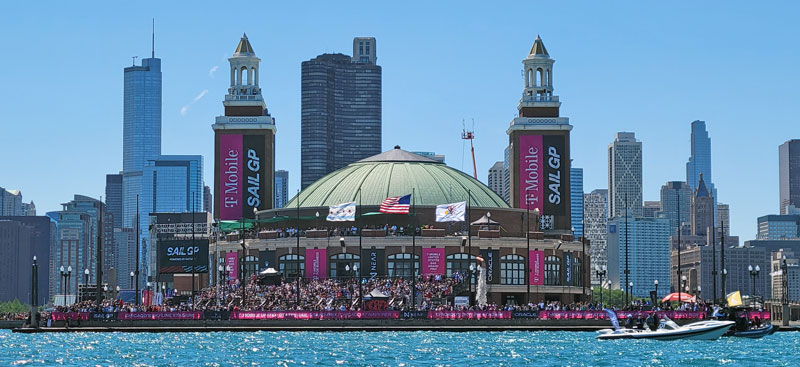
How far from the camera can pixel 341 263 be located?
518ft

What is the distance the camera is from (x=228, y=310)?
128 metres

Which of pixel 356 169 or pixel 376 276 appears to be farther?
pixel 356 169

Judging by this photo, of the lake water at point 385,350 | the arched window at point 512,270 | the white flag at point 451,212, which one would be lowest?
the lake water at point 385,350

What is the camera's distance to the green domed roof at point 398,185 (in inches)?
6609

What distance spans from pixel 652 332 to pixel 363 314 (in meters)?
28.4

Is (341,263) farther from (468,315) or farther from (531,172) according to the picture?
(468,315)

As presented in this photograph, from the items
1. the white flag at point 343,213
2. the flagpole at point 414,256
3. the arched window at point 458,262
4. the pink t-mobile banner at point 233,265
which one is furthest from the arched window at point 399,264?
the pink t-mobile banner at point 233,265

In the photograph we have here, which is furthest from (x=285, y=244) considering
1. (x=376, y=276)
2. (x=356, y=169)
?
(x=356, y=169)

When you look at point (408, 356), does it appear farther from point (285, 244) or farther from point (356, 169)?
point (356, 169)

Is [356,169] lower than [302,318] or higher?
higher

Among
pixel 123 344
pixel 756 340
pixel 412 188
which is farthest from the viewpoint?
pixel 412 188

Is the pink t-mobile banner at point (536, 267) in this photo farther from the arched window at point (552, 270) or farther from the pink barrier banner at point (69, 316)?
the pink barrier banner at point (69, 316)

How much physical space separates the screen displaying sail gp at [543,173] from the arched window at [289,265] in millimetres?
27196

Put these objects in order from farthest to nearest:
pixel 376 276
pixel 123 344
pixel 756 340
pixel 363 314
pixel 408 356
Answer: pixel 376 276
pixel 363 314
pixel 756 340
pixel 123 344
pixel 408 356
